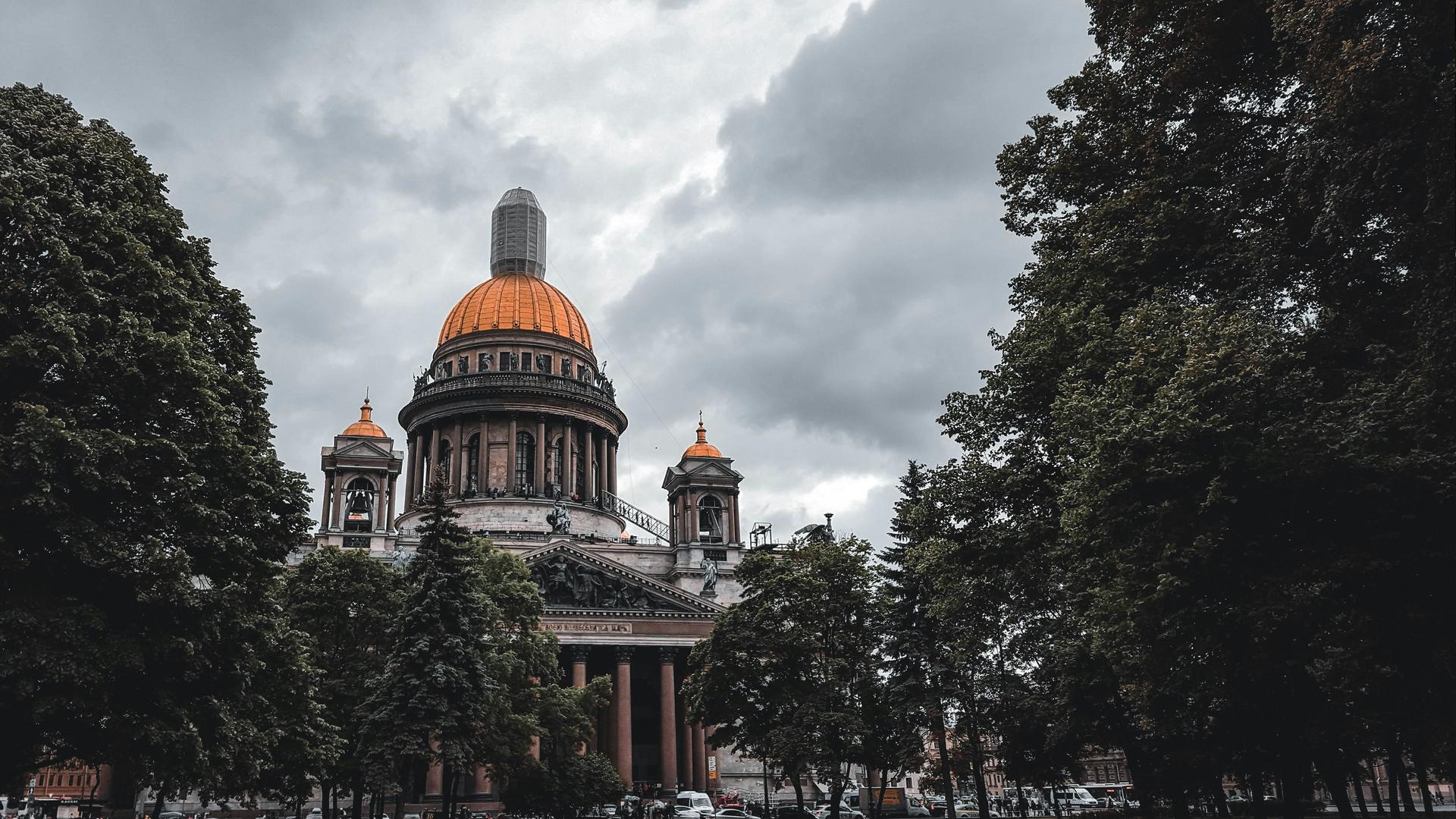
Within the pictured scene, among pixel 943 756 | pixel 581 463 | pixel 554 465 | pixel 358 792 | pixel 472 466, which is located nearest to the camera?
pixel 358 792

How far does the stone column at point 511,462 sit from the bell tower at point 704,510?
413 inches

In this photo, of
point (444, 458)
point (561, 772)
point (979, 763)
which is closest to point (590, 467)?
point (444, 458)

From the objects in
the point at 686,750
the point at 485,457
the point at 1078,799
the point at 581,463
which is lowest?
the point at 1078,799

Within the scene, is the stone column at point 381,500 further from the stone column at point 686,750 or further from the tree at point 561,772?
the tree at point 561,772

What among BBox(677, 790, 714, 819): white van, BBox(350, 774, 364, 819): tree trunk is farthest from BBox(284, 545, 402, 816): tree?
BBox(677, 790, 714, 819): white van

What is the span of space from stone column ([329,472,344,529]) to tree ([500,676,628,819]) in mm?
27403

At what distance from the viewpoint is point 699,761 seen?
6225cm

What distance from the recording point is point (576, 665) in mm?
59281

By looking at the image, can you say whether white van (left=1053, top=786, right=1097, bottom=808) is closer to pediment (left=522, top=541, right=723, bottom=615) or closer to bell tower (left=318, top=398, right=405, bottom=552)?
pediment (left=522, top=541, right=723, bottom=615)

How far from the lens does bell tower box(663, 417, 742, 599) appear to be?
232ft

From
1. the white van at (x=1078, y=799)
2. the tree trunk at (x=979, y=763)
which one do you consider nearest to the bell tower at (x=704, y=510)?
the white van at (x=1078, y=799)

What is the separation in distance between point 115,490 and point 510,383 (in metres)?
60.3

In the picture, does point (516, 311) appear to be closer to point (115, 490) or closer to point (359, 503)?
point (359, 503)

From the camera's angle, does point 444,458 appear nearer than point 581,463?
Yes
